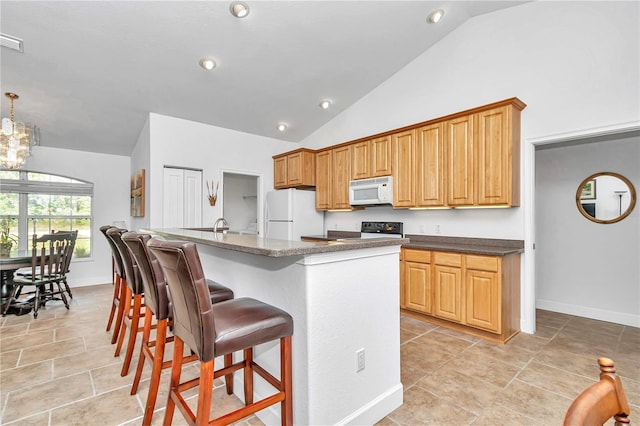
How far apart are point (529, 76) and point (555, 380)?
305cm

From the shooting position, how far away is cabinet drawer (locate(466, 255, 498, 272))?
300cm

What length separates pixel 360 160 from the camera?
4680 millimetres

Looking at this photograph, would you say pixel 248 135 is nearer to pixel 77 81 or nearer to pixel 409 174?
pixel 77 81

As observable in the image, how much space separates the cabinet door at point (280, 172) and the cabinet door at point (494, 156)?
10.8 ft

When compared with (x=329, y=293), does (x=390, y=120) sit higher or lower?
higher

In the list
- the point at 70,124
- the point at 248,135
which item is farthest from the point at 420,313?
the point at 70,124

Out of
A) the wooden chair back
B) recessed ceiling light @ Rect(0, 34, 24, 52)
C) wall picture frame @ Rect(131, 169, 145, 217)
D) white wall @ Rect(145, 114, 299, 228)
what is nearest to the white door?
white wall @ Rect(145, 114, 299, 228)

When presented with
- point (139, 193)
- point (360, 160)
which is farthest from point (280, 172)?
point (139, 193)

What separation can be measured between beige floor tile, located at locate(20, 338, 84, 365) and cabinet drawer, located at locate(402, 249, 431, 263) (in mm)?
3557

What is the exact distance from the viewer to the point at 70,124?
4578 millimetres

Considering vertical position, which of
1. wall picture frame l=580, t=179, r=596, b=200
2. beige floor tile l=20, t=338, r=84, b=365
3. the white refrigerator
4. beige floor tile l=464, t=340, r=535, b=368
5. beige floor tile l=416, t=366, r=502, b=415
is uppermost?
wall picture frame l=580, t=179, r=596, b=200

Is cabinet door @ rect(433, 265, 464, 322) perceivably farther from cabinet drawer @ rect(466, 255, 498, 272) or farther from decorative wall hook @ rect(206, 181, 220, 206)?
decorative wall hook @ rect(206, 181, 220, 206)

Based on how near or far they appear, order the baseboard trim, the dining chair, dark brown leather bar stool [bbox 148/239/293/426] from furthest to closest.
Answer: the dining chair
the baseboard trim
dark brown leather bar stool [bbox 148/239/293/426]

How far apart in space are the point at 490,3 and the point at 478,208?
2341 mm
